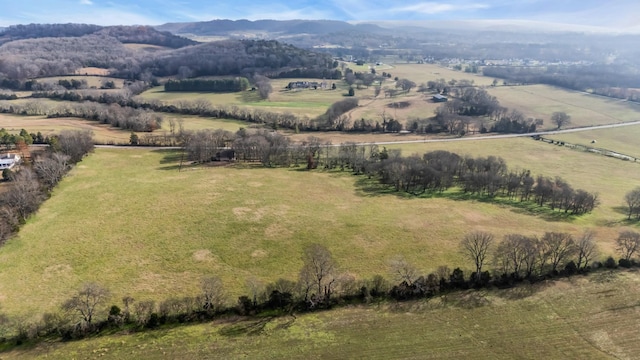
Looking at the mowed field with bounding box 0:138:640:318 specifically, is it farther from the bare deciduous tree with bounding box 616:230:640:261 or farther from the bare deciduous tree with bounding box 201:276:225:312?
the bare deciduous tree with bounding box 616:230:640:261

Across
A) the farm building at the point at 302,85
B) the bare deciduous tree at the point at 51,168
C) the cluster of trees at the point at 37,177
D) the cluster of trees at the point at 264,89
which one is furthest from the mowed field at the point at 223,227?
the farm building at the point at 302,85

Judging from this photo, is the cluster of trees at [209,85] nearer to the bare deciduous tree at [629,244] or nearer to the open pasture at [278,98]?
the open pasture at [278,98]

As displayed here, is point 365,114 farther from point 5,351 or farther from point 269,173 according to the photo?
point 5,351

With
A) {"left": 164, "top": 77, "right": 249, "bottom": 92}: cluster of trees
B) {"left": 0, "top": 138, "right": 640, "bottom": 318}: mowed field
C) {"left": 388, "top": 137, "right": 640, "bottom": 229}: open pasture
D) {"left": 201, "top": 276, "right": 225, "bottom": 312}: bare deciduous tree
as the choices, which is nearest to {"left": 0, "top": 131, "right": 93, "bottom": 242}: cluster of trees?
{"left": 0, "top": 138, "right": 640, "bottom": 318}: mowed field

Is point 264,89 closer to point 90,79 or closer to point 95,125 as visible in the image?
point 95,125

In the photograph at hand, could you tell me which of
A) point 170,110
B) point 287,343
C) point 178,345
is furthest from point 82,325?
point 170,110

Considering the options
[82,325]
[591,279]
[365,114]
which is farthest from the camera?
[365,114]
